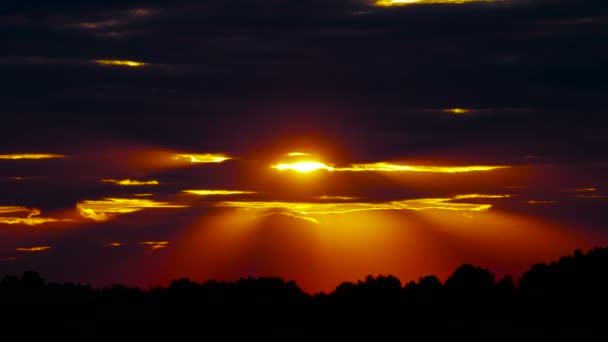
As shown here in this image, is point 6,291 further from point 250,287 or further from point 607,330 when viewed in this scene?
point 607,330

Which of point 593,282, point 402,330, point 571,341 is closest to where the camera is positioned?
point 571,341

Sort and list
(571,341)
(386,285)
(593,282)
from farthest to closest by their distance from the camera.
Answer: (386,285), (593,282), (571,341)

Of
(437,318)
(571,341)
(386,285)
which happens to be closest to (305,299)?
(386,285)

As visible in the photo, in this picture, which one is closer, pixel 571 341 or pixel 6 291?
pixel 571 341

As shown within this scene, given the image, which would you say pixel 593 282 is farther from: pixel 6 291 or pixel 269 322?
pixel 6 291

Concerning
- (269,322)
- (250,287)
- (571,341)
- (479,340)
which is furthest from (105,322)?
(571,341)

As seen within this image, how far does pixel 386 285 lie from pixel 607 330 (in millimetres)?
40929

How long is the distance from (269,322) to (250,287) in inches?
847

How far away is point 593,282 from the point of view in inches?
5546

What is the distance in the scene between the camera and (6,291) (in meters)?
155

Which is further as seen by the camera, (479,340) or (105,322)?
(105,322)

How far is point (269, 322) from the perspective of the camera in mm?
136625

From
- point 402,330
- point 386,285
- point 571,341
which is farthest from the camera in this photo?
point 386,285

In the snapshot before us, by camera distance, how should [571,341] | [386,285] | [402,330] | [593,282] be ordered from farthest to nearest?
[386,285] → [593,282] → [402,330] → [571,341]
